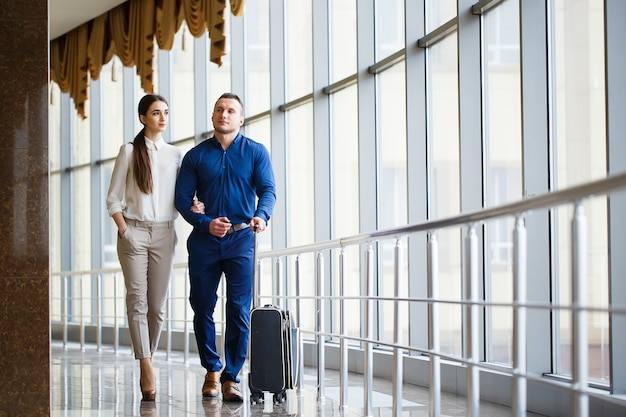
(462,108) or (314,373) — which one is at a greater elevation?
(462,108)

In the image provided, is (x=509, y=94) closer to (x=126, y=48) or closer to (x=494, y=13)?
(x=494, y=13)

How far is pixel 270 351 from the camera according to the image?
3463mm

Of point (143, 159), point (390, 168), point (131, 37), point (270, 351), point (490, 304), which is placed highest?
point (131, 37)

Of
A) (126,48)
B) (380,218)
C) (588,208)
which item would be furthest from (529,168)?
(126,48)

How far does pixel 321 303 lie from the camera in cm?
375

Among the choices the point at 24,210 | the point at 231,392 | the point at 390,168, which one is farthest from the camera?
the point at 390,168

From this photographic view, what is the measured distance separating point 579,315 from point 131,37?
802 cm

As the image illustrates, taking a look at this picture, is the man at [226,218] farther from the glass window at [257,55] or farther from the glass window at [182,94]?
the glass window at [182,94]

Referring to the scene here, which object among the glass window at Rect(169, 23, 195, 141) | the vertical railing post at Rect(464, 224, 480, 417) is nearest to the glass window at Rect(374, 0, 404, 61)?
the glass window at Rect(169, 23, 195, 141)

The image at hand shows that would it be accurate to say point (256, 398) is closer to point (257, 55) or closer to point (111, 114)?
point (257, 55)

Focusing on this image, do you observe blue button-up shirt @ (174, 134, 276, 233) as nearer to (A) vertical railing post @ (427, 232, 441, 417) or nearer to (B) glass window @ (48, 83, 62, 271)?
(A) vertical railing post @ (427, 232, 441, 417)

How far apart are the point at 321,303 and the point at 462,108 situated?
1.40m

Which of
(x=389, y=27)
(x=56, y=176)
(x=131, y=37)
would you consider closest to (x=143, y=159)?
(x=389, y=27)

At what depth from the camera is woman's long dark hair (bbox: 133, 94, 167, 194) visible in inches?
149
